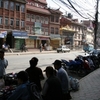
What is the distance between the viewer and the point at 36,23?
56656 mm

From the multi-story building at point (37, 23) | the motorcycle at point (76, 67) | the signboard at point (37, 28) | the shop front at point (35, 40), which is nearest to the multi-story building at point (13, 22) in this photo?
the multi-story building at point (37, 23)

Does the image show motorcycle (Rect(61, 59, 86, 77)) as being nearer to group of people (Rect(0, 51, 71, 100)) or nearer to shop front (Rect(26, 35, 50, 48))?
group of people (Rect(0, 51, 71, 100))

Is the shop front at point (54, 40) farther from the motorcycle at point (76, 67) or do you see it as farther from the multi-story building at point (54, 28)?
the motorcycle at point (76, 67)

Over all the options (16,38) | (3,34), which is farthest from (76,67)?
(16,38)

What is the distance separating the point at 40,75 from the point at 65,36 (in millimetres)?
65798

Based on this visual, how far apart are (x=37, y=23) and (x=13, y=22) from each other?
9.39m

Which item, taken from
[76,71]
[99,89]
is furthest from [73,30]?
[99,89]

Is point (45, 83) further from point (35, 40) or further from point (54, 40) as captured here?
point (54, 40)

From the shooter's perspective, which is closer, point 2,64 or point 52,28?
point 2,64

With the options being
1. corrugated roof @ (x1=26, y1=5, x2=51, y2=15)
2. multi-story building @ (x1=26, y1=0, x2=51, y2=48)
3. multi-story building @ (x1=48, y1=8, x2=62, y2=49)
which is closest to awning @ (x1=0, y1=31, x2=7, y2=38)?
multi-story building @ (x1=26, y1=0, x2=51, y2=48)

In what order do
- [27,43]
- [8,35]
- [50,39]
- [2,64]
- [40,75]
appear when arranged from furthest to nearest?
[50,39] < [27,43] < [8,35] < [2,64] < [40,75]

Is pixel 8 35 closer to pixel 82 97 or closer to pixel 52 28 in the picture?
pixel 52 28

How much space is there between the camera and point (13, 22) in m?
48.7

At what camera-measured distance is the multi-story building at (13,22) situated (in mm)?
46466
